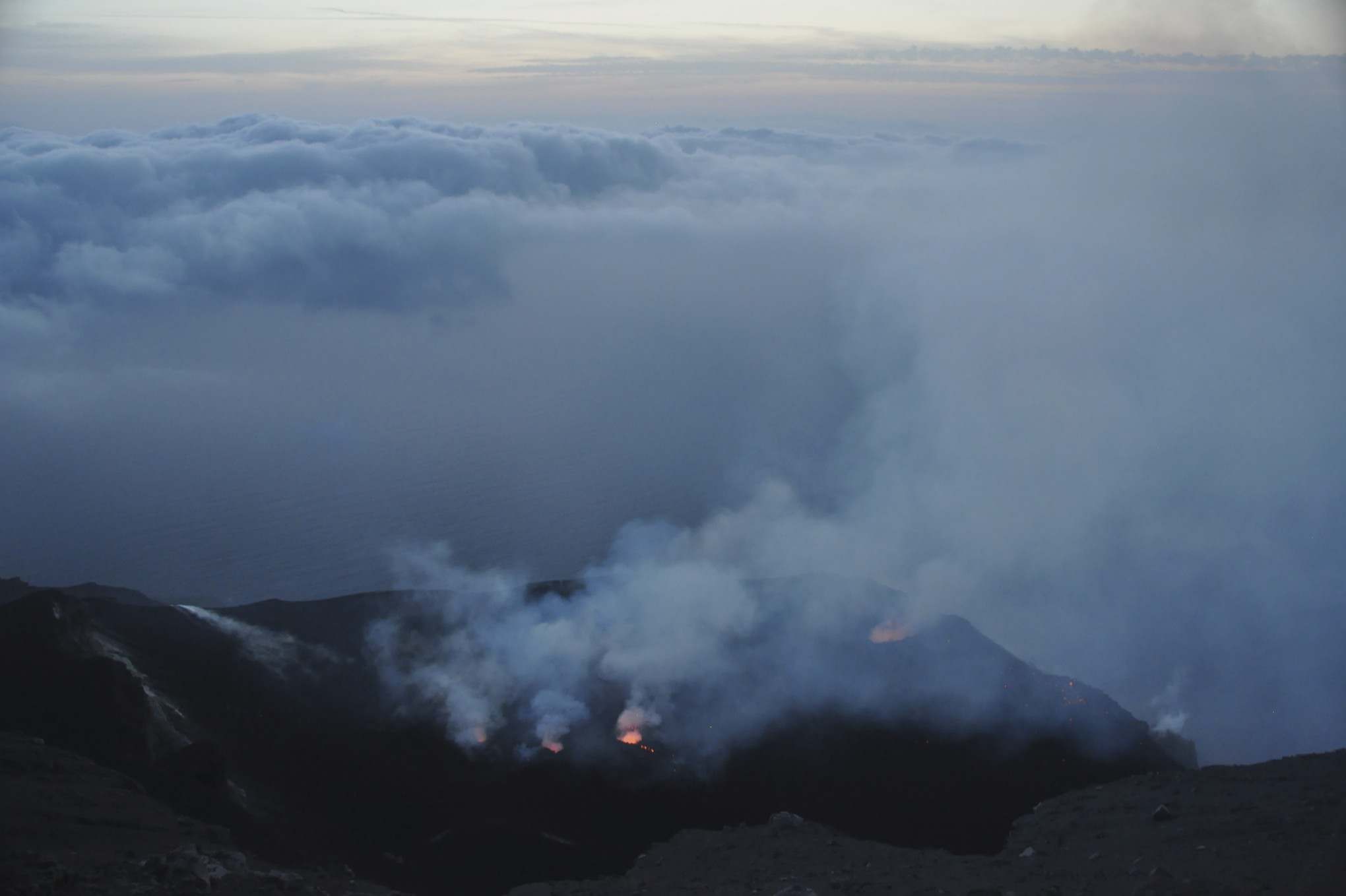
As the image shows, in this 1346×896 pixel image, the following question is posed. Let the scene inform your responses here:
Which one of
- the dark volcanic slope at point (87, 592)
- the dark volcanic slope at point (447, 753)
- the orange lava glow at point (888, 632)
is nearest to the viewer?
the dark volcanic slope at point (447, 753)

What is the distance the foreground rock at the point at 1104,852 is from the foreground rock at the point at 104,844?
4.03m

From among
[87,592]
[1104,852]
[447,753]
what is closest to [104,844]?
[447,753]

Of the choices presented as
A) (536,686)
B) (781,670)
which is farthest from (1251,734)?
(536,686)

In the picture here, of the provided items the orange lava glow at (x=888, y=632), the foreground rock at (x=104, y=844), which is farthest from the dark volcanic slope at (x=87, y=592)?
the orange lava glow at (x=888, y=632)

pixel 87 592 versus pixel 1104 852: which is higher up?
pixel 87 592

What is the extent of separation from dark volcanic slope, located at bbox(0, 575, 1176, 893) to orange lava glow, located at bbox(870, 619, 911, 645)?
101 centimetres

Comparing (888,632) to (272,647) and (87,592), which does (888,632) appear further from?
(87,592)

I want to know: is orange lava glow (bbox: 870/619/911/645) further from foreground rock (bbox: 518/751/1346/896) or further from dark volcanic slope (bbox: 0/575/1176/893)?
foreground rock (bbox: 518/751/1346/896)

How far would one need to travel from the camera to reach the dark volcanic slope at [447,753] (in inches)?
647

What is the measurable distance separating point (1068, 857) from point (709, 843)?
19.2ft

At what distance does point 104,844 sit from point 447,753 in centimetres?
651

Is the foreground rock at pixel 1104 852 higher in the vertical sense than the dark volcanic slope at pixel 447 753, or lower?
lower

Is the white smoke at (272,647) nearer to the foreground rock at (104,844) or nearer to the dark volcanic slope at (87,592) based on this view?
the dark volcanic slope at (87,592)

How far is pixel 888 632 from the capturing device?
80.7ft
